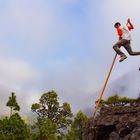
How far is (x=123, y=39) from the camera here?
66.3ft

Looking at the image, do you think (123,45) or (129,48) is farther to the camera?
(129,48)

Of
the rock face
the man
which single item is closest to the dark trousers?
the man

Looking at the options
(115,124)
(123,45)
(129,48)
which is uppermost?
(123,45)

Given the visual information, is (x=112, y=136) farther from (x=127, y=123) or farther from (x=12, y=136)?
(x=12, y=136)

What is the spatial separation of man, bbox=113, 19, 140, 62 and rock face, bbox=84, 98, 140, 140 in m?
3.40

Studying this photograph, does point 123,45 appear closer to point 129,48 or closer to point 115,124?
point 129,48

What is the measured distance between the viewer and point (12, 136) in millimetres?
47281

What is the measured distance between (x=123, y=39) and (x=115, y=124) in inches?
195

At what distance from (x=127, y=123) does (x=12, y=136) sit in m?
28.9

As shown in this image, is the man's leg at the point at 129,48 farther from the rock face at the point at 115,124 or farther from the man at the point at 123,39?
the rock face at the point at 115,124

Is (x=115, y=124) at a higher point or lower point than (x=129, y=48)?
lower

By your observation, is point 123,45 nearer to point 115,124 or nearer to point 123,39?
point 123,39

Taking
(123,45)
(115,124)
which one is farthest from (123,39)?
(115,124)

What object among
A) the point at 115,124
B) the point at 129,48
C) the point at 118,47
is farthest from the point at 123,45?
the point at 115,124
